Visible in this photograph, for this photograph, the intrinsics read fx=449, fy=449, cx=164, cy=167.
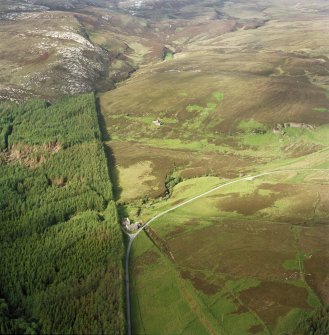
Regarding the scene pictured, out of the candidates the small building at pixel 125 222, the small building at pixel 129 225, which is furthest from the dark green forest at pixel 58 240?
the small building at pixel 129 225

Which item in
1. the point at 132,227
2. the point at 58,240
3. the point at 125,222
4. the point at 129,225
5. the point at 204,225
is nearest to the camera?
the point at 58,240

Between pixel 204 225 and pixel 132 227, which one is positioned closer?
pixel 204 225

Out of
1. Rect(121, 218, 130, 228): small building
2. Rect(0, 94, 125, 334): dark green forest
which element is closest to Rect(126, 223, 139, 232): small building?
Rect(121, 218, 130, 228): small building

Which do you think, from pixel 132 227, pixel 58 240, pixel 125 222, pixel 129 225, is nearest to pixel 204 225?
pixel 132 227

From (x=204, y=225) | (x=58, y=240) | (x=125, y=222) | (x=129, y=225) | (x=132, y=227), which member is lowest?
(x=125, y=222)

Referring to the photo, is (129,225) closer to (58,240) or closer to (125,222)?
(125,222)

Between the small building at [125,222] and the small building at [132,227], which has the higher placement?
the small building at [132,227]

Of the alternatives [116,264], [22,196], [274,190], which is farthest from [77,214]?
[274,190]

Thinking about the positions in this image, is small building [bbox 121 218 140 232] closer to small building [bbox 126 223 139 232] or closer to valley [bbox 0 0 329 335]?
small building [bbox 126 223 139 232]

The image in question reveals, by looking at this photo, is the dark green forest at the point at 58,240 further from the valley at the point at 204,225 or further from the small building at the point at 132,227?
the small building at the point at 132,227
